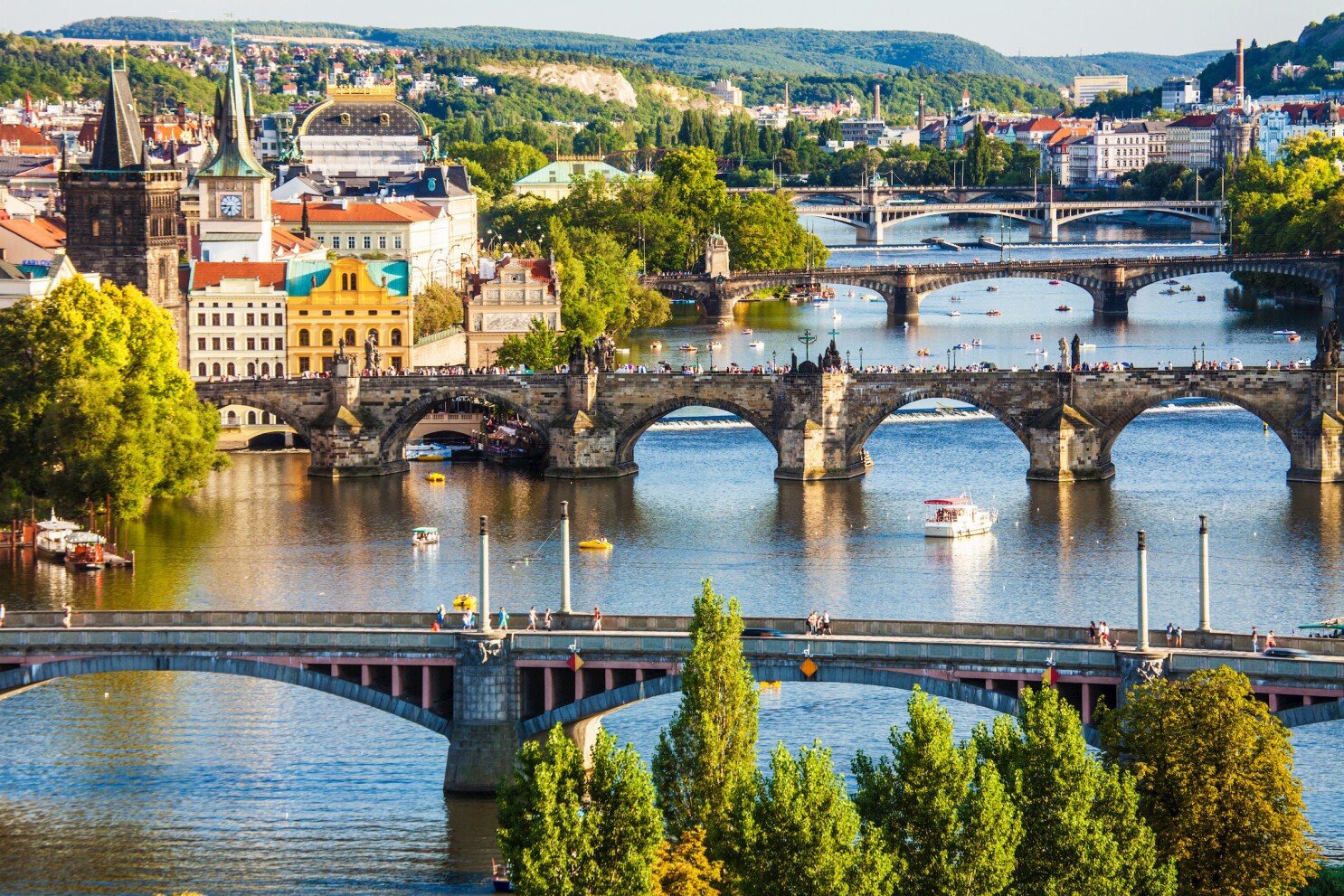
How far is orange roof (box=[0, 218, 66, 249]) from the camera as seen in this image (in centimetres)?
9606

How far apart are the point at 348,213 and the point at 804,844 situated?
278 feet

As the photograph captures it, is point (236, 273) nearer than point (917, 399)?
No

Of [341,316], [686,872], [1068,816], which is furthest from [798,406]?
[1068,816]

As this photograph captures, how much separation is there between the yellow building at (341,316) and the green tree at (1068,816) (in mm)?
55476

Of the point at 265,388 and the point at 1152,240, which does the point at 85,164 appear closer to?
the point at 265,388

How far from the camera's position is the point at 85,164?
93.4m

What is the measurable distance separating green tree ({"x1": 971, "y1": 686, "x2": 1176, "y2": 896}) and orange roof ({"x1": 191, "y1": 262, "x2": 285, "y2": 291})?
5771 cm

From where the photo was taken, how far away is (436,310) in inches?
4003

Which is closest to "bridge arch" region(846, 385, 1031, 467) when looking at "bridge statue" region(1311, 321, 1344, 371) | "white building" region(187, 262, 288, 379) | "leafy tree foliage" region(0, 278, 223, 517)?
"bridge statue" region(1311, 321, 1344, 371)

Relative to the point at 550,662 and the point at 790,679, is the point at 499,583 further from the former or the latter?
the point at 790,679

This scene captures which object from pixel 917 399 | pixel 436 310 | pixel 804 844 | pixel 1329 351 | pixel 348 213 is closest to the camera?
pixel 804 844

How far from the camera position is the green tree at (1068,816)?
122 ft

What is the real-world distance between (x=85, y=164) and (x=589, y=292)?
2628 centimetres

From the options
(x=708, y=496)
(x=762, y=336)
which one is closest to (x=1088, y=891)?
(x=708, y=496)
